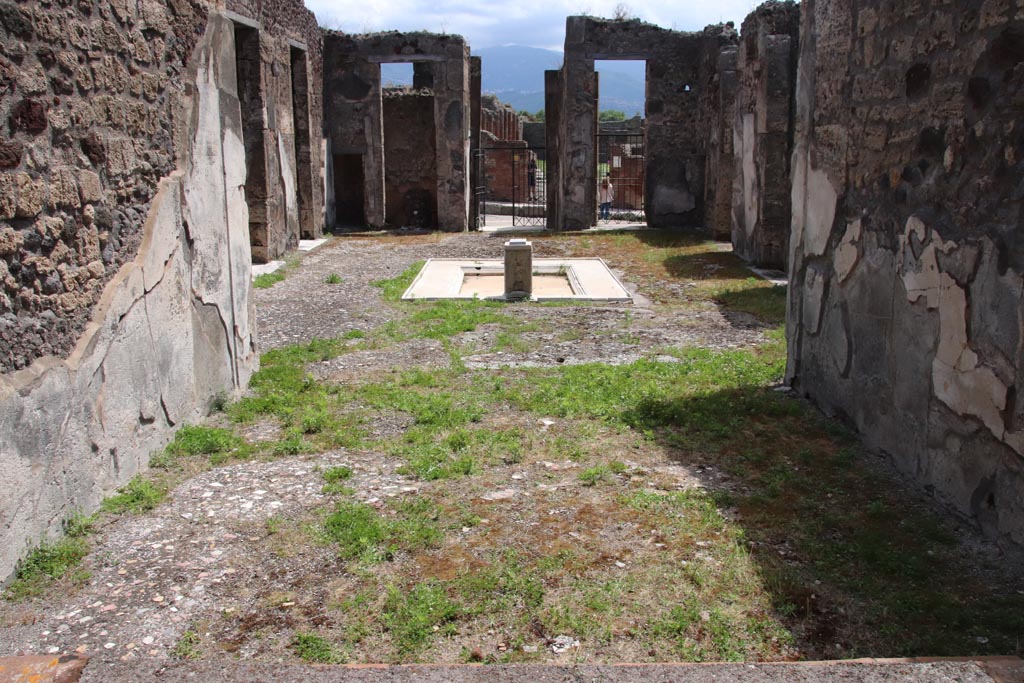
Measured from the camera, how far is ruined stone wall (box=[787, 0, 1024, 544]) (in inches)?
148

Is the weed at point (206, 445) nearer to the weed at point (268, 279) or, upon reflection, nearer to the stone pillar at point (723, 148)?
the weed at point (268, 279)

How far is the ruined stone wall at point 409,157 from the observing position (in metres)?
20.3

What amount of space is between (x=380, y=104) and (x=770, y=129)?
8801 millimetres

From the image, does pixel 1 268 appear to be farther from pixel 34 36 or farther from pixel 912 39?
pixel 912 39

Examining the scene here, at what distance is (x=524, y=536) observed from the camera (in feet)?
13.3

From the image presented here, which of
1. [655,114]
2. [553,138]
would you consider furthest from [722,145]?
[553,138]

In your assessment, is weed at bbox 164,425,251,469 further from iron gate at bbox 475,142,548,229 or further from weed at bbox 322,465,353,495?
iron gate at bbox 475,142,548,229

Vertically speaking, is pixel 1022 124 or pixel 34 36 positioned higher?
pixel 34 36

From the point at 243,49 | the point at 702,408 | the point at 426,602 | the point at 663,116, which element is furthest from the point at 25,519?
the point at 663,116

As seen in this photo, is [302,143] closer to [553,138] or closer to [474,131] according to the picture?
[474,131]

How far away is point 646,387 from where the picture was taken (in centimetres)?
638

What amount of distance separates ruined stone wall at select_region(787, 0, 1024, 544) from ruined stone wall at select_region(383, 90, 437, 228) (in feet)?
48.4

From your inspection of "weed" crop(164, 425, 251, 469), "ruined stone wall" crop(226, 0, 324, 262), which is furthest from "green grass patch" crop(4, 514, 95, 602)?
→ "ruined stone wall" crop(226, 0, 324, 262)

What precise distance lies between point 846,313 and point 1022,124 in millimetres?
1931
